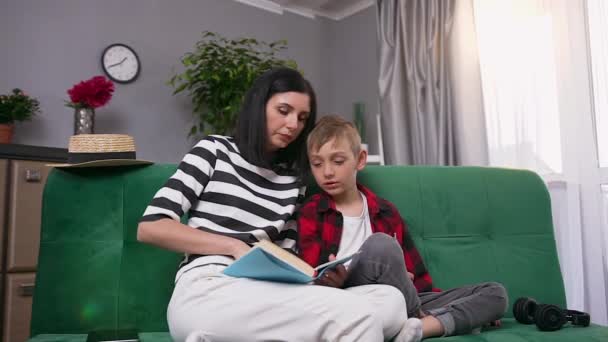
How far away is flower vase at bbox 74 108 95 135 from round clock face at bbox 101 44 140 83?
391mm

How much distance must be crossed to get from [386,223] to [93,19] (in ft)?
7.93

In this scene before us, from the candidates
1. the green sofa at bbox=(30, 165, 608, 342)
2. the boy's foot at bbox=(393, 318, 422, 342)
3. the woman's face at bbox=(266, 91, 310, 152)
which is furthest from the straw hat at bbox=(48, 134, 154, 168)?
the boy's foot at bbox=(393, 318, 422, 342)

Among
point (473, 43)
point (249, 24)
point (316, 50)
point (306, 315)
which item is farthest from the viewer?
point (316, 50)

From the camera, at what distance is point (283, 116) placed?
4.49 ft

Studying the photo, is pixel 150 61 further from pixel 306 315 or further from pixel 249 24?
pixel 306 315

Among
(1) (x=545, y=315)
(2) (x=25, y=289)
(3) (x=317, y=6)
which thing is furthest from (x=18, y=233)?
(3) (x=317, y=6)

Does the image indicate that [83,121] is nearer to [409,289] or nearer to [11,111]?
[11,111]

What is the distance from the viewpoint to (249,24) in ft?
12.0

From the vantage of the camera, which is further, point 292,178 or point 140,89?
point 140,89

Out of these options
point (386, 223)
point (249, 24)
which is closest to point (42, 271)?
point (386, 223)

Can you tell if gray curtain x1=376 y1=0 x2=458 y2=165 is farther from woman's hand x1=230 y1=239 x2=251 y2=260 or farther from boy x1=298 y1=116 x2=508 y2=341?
woman's hand x1=230 y1=239 x2=251 y2=260

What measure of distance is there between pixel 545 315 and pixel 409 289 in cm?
43

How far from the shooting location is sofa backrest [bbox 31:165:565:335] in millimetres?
1340

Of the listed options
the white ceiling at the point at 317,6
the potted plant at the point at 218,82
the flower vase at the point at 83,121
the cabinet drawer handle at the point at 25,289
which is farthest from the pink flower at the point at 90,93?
the white ceiling at the point at 317,6
